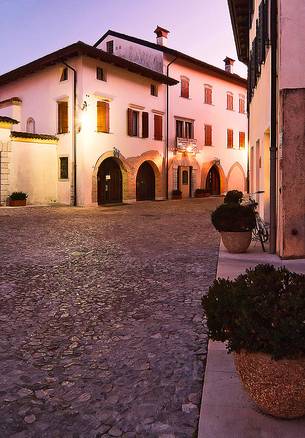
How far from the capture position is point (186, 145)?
31344 mm

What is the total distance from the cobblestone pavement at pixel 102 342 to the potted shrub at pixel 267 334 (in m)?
0.51

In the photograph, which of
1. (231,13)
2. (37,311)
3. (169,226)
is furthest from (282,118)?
(231,13)

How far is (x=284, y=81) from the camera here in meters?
7.78

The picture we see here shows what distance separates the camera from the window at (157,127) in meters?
29.1

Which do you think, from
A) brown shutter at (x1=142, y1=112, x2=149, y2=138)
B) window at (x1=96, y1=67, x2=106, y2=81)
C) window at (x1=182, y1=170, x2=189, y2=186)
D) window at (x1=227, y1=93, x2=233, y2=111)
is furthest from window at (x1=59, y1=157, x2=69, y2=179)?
window at (x1=227, y1=93, x2=233, y2=111)

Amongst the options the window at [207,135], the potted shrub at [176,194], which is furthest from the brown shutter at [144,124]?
the window at [207,135]

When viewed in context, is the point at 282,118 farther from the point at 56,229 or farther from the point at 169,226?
the point at 56,229

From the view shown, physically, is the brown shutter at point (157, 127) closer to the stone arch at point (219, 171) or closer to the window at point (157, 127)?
the window at point (157, 127)

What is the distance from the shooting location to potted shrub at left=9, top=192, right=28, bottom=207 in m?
23.1

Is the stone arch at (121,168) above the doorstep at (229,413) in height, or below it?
above

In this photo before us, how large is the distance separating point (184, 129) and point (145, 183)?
17.6 ft

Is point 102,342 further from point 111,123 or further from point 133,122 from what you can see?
point 133,122

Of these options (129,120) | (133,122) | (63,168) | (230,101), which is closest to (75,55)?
(129,120)

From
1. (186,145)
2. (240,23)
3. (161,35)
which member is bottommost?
(186,145)
